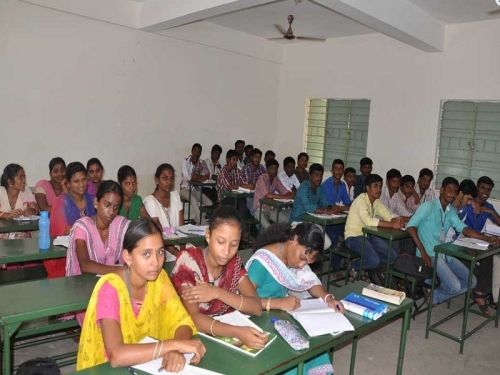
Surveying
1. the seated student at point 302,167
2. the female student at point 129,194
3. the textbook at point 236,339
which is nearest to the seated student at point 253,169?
the seated student at point 302,167

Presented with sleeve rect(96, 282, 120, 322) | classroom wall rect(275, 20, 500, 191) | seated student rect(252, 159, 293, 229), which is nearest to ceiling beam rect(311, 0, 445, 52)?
classroom wall rect(275, 20, 500, 191)

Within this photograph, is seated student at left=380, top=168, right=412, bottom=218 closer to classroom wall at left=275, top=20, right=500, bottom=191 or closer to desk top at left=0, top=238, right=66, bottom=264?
classroom wall at left=275, top=20, right=500, bottom=191

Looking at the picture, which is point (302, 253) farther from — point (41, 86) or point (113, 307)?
point (41, 86)

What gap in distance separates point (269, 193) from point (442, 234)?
2.41m

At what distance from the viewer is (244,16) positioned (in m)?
6.66

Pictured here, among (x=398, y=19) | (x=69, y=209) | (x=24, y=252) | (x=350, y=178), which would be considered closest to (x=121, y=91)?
(x=350, y=178)

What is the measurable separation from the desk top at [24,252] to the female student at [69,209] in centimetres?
18

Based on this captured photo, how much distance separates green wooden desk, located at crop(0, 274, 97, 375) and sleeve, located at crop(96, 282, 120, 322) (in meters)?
0.54

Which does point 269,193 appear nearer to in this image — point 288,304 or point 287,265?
point 287,265

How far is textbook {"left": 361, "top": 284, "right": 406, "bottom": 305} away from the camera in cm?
222

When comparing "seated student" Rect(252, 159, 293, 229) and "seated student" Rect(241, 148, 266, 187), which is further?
"seated student" Rect(241, 148, 266, 187)

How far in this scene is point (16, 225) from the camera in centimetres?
347

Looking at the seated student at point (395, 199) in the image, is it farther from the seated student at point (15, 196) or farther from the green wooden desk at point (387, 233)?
the seated student at point (15, 196)

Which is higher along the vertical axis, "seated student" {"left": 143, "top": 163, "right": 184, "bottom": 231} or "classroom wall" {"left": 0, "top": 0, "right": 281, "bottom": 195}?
"classroom wall" {"left": 0, "top": 0, "right": 281, "bottom": 195}
